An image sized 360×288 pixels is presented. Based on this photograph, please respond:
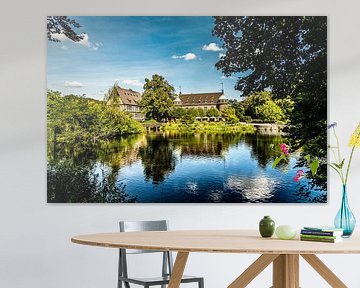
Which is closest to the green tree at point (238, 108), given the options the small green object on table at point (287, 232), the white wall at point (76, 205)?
the white wall at point (76, 205)

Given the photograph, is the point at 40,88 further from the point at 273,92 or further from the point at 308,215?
the point at 308,215

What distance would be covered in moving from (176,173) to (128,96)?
762 mm

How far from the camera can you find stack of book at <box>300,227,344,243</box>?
4.31m

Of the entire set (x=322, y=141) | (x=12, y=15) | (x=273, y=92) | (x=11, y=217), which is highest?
(x=12, y=15)

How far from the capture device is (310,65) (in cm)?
666

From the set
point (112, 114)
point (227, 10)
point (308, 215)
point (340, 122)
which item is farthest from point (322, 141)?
point (112, 114)

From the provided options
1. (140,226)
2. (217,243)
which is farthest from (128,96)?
(217,243)

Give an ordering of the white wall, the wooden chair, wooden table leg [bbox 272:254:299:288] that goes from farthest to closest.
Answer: the white wall
the wooden chair
wooden table leg [bbox 272:254:299:288]

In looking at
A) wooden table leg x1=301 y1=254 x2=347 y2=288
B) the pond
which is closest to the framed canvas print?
the pond

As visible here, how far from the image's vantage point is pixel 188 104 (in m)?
6.73

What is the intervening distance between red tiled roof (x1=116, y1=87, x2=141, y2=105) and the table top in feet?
6.63

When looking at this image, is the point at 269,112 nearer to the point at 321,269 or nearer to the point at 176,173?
the point at 176,173

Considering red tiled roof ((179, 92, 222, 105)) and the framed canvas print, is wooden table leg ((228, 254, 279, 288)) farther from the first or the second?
red tiled roof ((179, 92, 222, 105))

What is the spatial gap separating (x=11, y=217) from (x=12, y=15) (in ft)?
5.48
